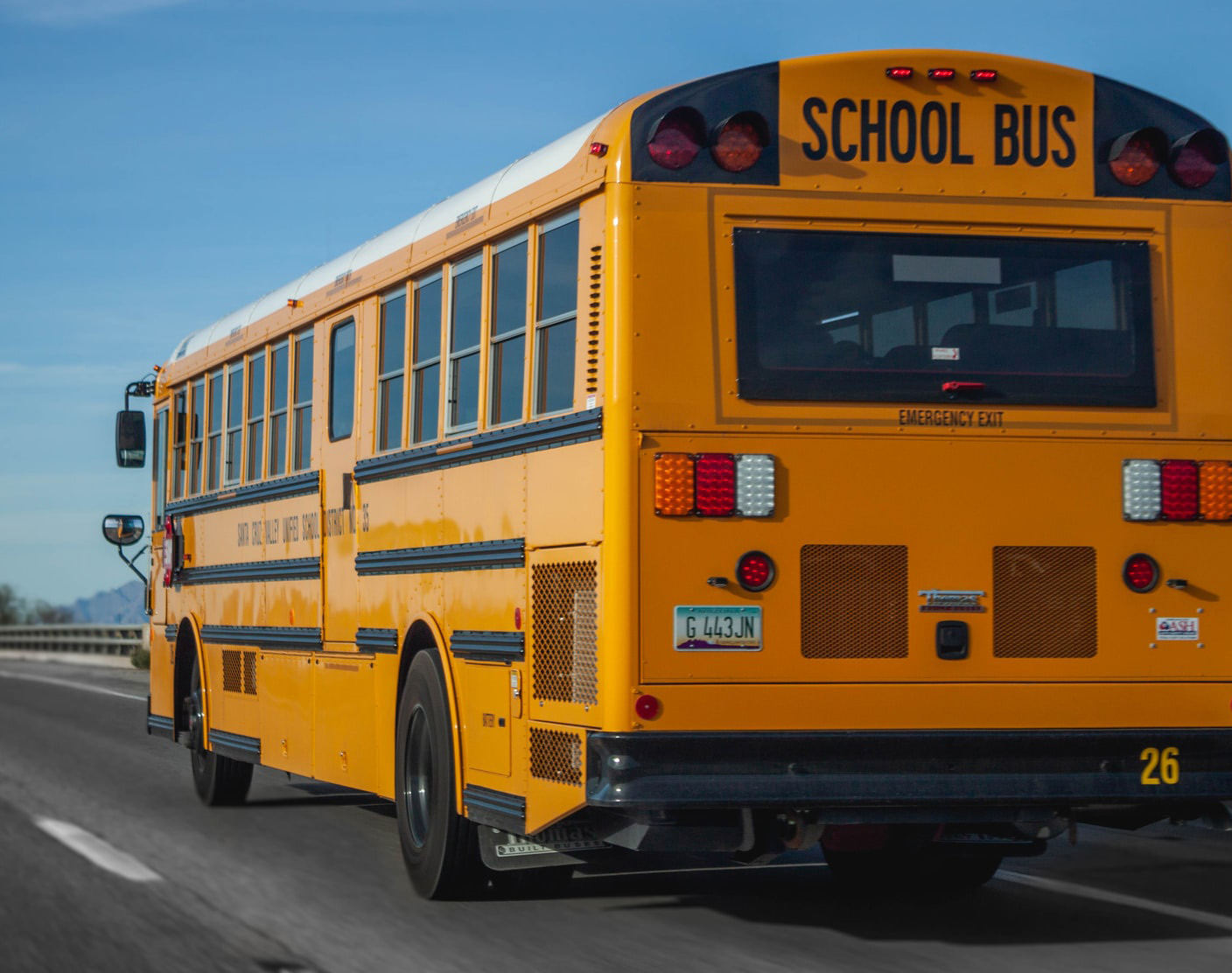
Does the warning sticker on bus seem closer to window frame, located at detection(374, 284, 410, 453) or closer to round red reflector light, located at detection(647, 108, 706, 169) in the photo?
round red reflector light, located at detection(647, 108, 706, 169)

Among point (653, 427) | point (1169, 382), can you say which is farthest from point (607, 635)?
point (1169, 382)

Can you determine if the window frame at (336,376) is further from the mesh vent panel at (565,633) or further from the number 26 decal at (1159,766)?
the number 26 decal at (1159,766)

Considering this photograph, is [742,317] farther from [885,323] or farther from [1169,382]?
[1169,382]

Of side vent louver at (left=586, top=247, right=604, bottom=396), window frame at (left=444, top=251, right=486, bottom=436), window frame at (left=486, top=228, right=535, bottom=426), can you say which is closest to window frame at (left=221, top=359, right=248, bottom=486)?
window frame at (left=444, top=251, right=486, bottom=436)

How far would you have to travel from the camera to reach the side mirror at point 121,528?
1505 centimetres

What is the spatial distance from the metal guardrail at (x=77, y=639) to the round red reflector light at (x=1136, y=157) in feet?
107

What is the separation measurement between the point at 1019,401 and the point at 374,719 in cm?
386

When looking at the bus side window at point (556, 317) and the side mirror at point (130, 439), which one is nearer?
the bus side window at point (556, 317)

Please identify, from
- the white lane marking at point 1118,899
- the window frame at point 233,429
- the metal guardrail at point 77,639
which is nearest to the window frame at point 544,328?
the white lane marking at point 1118,899

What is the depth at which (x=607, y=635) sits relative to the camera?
277 inches

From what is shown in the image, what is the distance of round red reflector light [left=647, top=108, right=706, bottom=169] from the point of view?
23.7ft

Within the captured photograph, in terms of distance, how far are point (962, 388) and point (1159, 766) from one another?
153 centimetres

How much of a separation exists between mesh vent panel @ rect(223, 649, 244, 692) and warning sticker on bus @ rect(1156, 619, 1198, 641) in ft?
22.2

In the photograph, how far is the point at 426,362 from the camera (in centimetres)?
927
